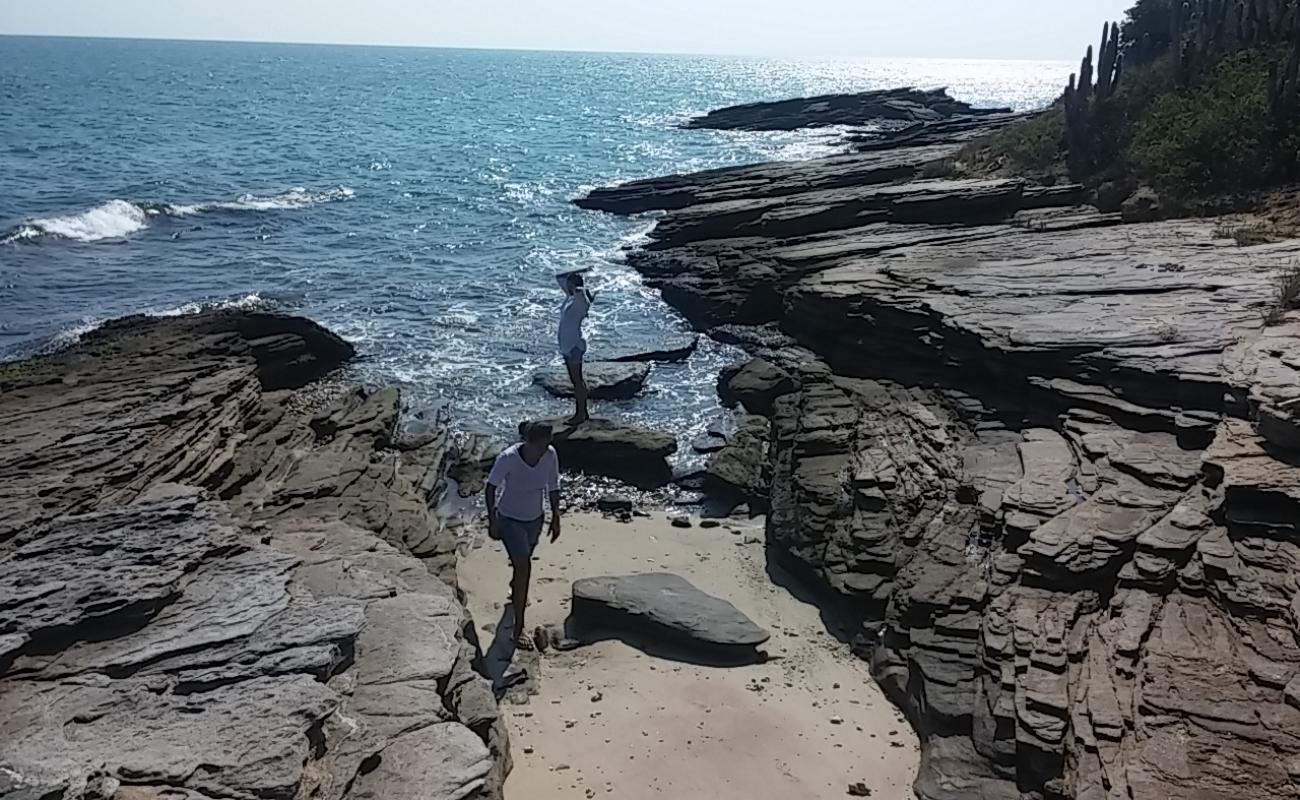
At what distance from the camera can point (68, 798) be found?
15.1 ft

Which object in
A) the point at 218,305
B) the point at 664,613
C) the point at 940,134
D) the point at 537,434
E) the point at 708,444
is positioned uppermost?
the point at 940,134

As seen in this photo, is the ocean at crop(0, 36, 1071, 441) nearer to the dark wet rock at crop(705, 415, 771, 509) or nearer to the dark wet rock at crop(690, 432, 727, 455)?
the dark wet rock at crop(690, 432, 727, 455)

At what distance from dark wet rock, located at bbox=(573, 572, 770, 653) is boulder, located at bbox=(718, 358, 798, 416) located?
585cm

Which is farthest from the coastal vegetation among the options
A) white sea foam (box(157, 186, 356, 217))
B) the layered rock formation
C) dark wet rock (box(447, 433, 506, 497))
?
white sea foam (box(157, 186, 356, 217))

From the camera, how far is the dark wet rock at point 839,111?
6675 cm

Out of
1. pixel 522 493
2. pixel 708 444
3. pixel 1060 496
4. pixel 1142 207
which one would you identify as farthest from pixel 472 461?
pixel 1142 207

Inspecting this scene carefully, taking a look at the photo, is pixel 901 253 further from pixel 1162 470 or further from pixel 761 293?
pixel 1162 470

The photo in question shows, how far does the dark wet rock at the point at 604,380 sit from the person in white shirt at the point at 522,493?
24.4ft

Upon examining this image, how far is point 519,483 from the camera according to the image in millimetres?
8641

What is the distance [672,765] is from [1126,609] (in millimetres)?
3557

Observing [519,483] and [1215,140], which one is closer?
[519,483]

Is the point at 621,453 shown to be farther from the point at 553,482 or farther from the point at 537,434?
the point at 537,434

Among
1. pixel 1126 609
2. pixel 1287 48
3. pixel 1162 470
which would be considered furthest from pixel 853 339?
pixel 1287 48

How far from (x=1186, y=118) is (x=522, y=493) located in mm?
18425
